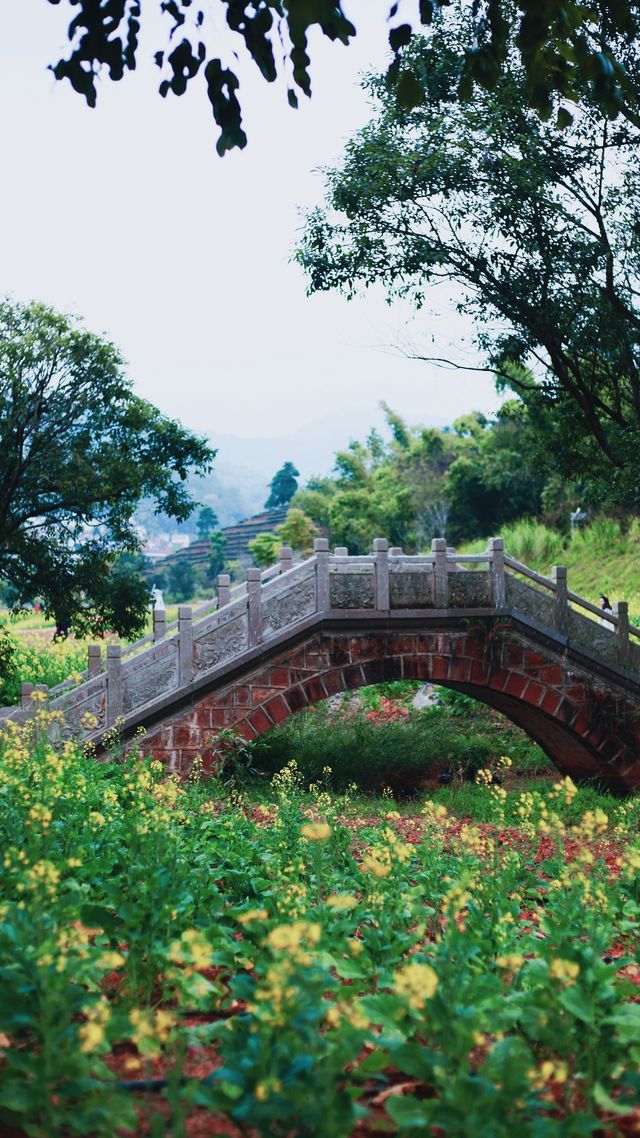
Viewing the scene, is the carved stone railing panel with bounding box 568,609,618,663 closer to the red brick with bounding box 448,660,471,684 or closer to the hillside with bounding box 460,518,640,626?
the red brick with bounding box 448,660,471,684

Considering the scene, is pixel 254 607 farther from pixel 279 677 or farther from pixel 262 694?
pixel 262 694

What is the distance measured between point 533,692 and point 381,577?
10.6 feet

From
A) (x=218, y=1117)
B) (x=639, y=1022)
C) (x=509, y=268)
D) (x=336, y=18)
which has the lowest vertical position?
(x=218, y=1117)

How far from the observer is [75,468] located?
1478 cm

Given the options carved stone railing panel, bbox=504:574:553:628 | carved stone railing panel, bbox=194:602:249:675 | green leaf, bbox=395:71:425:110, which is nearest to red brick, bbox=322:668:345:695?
carved stone railing panel, bbox=194:602:249:675

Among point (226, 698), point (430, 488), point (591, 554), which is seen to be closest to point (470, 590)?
point (226, 698)

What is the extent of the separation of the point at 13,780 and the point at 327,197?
10.9m

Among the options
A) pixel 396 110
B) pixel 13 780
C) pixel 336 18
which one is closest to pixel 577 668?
pixel 396 110

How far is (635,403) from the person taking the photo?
48.6 ft

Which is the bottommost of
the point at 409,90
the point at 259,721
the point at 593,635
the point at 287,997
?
the point at 287,997

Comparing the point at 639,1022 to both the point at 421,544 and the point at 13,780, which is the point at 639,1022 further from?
the point at 421,544

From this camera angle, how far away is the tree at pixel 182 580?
63031 mm

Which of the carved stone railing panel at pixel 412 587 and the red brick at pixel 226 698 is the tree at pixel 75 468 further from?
the carved stone railing panel at pixel 412 587

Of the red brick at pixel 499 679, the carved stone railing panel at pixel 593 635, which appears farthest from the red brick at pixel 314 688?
the carved stone railing panel at pixel 593 635
